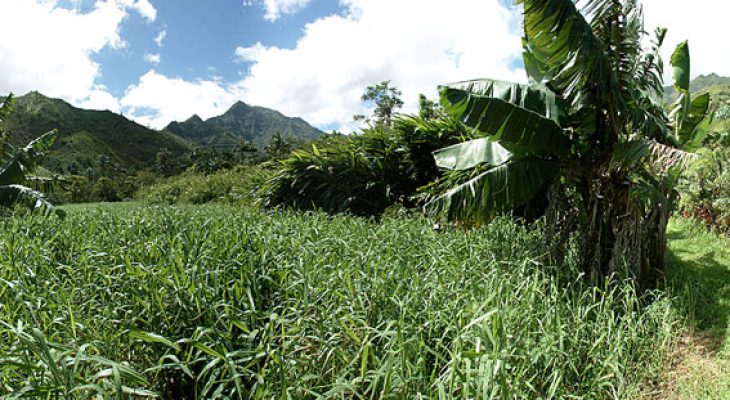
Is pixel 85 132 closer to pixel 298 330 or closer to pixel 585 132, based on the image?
pixel 585 132

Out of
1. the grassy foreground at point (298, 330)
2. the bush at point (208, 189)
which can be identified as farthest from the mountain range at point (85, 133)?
the grassy foreground at point (298, 330)

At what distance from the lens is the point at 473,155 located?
5.67 metres

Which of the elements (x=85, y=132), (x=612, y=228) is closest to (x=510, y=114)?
(x=612, y=228)

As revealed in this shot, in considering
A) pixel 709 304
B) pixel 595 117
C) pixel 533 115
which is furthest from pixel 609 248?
pixel 533 115

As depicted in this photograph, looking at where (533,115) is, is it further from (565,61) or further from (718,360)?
(718,360)

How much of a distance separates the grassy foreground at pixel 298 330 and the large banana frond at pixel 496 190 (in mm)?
1174

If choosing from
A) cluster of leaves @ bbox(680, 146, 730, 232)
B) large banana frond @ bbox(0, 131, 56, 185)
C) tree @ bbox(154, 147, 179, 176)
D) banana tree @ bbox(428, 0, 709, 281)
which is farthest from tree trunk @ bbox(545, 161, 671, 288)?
tree @ bbox(154, 147, 179, 176)

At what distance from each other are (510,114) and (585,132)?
3.09 feet

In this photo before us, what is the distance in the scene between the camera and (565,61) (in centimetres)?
476

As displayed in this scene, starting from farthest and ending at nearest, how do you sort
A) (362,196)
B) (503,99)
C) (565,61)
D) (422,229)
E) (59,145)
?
(59,145)
(362,196)
(422,229)
(503,99)
(565,61)

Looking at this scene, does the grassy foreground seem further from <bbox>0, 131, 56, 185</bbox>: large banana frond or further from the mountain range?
the mountain range

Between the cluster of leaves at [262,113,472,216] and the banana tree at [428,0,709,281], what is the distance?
337cm

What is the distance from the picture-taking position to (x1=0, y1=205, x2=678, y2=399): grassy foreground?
210 cm

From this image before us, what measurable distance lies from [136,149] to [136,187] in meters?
71.4
